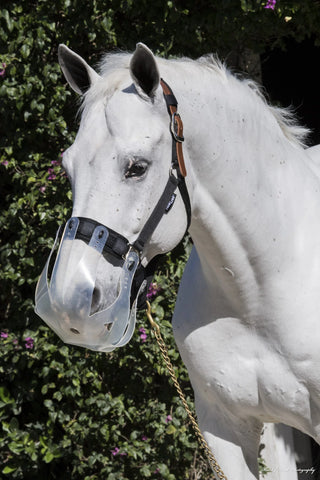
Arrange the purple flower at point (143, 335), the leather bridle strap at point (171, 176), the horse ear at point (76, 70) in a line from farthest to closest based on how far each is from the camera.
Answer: the purple flower at point (143, 335), the horse ear at point (76, 70), the leather bridle strap at point (171, 176)

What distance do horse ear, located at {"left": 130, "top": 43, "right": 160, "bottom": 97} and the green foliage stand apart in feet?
5.68

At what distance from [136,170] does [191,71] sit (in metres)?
0.38

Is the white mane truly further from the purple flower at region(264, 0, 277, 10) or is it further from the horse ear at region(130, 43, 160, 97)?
the purple flower at region(264, 0, 277, 10)

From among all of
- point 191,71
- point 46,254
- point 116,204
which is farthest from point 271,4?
point 116,204

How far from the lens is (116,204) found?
1.81 metres

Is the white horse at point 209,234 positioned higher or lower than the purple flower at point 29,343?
higher

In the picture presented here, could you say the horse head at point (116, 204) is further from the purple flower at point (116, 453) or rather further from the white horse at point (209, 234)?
the purple flower at point (116, 453)

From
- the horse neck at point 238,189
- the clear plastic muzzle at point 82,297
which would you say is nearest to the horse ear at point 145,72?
the horse neck at point 238,189

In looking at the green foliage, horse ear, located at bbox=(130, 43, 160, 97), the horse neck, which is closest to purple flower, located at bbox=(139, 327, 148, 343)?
the green foliage

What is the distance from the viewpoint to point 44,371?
141 inches

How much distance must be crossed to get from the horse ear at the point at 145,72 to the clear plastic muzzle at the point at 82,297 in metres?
0.36

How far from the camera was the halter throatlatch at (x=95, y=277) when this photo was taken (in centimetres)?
178

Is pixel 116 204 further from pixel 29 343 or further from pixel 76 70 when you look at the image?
pixel 29 343

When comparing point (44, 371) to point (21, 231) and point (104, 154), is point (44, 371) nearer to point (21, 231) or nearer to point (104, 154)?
point (21, 231)
